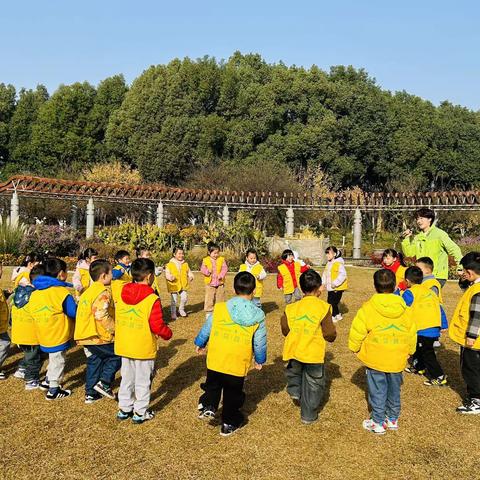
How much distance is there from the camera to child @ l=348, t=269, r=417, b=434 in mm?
4789

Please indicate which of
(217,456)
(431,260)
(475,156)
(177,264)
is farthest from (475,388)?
(475,156)

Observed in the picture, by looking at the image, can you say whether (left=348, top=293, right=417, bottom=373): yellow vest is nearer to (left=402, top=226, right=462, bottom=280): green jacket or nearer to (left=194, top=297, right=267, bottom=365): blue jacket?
(left=194, top=297, right=267, bottom=365): blue jacket

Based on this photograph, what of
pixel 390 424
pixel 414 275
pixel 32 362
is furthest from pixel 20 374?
pixel 414 275

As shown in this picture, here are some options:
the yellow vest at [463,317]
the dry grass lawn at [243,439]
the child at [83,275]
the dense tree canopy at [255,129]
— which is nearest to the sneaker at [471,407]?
the dry grass lawn at [243,439]

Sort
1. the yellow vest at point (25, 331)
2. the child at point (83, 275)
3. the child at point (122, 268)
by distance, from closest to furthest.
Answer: the yellow vest at point (25, 331)
the child at point (83, 275)
the child at point (122, 268)

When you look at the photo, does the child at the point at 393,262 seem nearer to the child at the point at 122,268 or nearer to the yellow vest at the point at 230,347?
the yellow vest at the point at 230,347

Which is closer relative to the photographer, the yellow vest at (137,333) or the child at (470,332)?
the yellow vest at (137,333)

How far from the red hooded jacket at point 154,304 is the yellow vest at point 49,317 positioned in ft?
3.63

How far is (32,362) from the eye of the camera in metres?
5.90

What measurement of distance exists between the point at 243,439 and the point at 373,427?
4.23ft

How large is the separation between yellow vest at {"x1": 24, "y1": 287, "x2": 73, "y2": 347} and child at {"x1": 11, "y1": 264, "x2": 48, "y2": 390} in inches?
9.9

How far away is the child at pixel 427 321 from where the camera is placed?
6.21 metres

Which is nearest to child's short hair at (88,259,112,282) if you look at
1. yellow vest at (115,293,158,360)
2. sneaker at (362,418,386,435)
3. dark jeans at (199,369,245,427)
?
yellow vest at (115,293,158,360)

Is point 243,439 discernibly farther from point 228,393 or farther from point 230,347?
point 230,347
